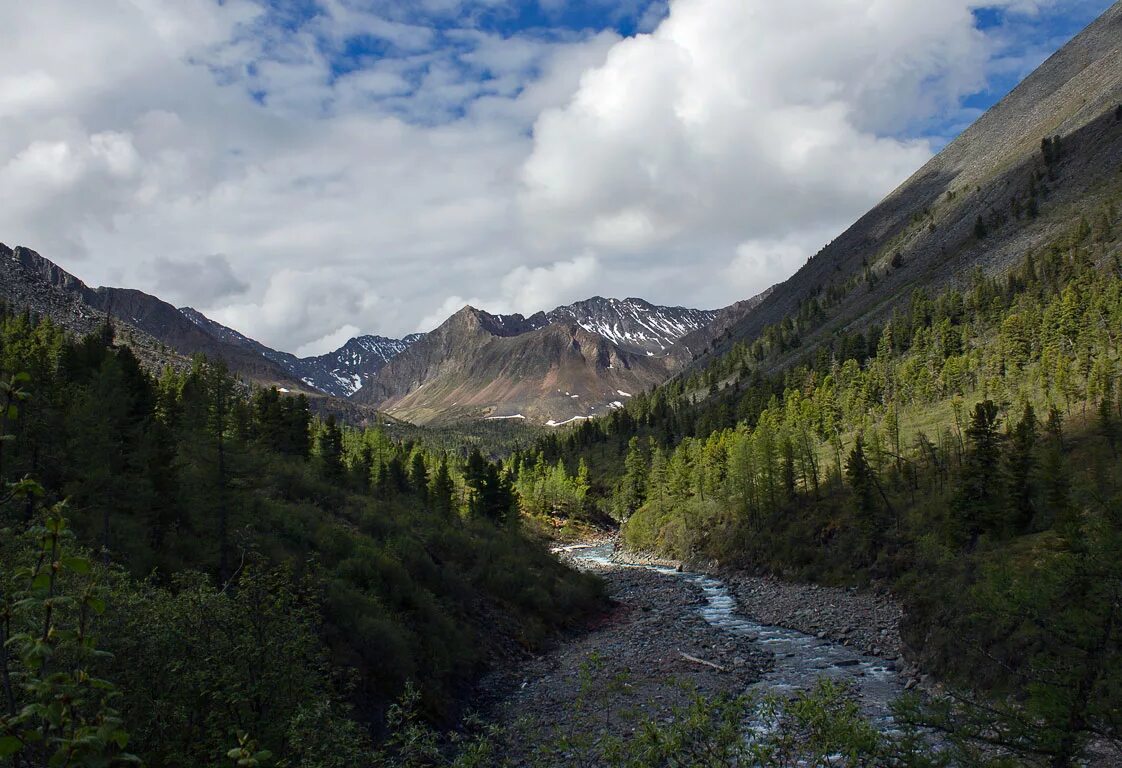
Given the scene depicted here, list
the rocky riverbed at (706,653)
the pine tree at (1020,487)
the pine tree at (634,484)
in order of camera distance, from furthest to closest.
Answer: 1. the pine tree at (634,484)
2. the pine tree at (1020,487)
3. the rocky riverbed at (706,653)

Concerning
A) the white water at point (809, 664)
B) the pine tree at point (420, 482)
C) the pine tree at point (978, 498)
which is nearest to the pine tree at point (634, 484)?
the pine tree at point (420, 482)

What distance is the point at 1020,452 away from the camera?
4828cm

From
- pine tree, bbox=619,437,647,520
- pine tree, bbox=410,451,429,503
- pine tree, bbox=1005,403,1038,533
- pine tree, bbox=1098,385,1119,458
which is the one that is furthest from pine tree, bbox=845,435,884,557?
pine tree, bbox=619,437,647,520

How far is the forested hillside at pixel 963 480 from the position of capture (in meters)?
16.2

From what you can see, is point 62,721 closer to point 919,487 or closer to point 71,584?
point 71,584

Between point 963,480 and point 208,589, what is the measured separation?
52998 mm

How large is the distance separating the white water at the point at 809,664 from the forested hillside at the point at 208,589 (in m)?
11.3

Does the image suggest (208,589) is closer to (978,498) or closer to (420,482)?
(978,498)

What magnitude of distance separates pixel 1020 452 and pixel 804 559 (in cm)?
2203

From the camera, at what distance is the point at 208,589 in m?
11.9

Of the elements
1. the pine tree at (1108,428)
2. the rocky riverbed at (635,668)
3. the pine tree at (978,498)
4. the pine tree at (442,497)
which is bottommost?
the rocky riverbed at (635,668)

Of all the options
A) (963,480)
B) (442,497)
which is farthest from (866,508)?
(442,497)

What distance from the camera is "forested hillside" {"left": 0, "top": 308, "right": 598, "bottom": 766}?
448cm

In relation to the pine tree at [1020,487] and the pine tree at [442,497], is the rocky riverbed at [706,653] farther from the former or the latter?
the pine tree at [442,497]
